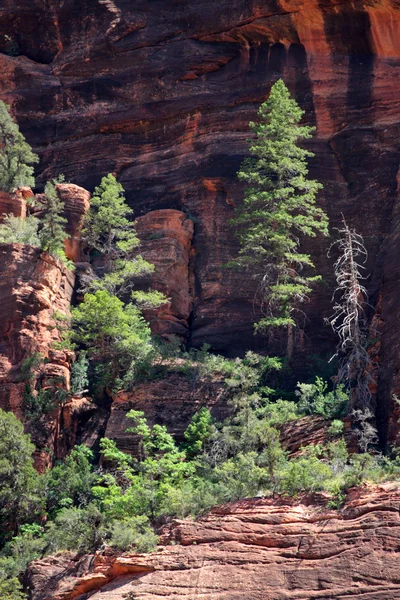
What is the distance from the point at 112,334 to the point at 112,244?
679 centimetres

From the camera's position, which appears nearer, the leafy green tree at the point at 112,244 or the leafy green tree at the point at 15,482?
the leafy green tree at the point at 15,482

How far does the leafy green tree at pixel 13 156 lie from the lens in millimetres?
39344

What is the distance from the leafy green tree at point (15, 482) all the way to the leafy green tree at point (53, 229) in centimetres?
735

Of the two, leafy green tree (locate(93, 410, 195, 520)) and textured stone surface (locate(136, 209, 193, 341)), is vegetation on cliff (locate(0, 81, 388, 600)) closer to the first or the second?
leafy green tree (locate(93, 410, 195, 520))

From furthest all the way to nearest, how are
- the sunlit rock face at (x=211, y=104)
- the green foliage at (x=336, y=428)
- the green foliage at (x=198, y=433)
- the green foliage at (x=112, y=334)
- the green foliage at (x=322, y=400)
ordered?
the sunlit rock face at (x=211, y=104), the green foliage at (x=112, y=334), the green foliage at (x=198, y=433), the green foliage at (x=322, y=400), the green foliage at (x=336, y=428)

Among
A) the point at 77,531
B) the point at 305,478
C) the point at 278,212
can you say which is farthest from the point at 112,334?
the point at 305,478

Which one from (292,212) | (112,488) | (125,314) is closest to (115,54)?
(292,212)

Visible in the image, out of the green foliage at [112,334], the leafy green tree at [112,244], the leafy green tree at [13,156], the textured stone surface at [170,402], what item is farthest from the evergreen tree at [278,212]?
the leafy green tree at [13,156]

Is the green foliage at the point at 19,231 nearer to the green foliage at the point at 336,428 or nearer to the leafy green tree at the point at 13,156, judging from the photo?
the leafy green tree at the point at 13,156

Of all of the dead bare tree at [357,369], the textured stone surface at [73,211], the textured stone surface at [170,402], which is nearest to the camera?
the dead bare tree at [357,369]

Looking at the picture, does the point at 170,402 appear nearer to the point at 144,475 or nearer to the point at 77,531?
the point at 144,475

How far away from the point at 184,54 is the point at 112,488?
1916 cm

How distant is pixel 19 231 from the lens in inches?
1431

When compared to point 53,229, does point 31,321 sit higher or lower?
lower
